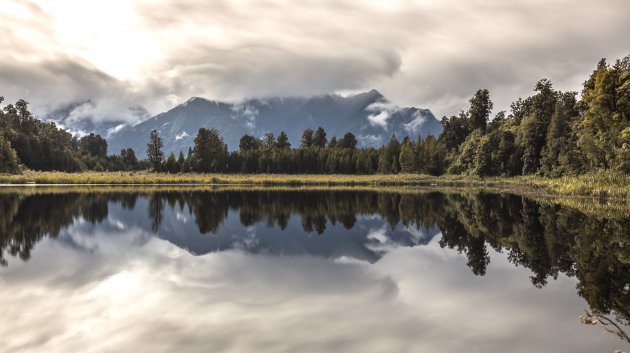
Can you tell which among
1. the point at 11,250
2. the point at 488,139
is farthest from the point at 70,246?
the point at 488,139

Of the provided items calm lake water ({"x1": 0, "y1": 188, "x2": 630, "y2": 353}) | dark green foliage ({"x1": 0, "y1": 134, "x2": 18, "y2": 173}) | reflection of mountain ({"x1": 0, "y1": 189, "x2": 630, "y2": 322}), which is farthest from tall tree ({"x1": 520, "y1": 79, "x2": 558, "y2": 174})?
dark green foliage ({"x1": 0, "y1": 134, "x2": 18, "y2": 173})

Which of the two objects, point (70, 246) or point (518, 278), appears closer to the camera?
point (518, 278)

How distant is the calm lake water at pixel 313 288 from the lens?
10.2 meters

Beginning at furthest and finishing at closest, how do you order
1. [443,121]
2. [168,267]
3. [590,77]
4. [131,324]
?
[443,121]
[590,77]
[168,267]
[131,324]

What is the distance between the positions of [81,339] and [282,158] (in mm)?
151866

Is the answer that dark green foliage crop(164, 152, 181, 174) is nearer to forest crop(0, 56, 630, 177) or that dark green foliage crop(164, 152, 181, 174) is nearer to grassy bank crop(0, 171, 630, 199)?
forest crop(0, 56, 630, 177)

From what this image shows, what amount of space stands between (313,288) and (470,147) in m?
114

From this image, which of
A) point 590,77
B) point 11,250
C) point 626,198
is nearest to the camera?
point 11,250

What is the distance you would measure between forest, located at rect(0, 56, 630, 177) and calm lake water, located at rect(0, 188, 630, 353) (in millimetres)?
37709

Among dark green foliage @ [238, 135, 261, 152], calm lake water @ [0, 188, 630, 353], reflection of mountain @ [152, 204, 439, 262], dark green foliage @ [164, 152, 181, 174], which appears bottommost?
reflection of mountain @ [152, 204, 439, 262]

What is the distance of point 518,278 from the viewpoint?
16.4 metres

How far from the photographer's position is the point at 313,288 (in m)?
14.7

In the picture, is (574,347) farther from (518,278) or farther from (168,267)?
(168,267)

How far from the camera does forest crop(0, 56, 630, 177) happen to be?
61906 millimetres
